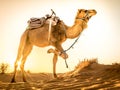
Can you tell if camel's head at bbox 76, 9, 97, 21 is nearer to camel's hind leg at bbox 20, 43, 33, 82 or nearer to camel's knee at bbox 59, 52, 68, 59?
camel's knee at bbox 59, 52, 68, 59

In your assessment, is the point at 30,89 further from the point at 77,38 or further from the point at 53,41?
the point at 77,38

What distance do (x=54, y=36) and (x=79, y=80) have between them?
24.0 inches

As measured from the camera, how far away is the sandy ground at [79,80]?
3295mm

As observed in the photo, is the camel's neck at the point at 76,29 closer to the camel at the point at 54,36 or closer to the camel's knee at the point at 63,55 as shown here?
the camel at the point at 54,36

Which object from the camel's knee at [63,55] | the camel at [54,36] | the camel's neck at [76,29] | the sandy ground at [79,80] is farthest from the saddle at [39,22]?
the sandy ground at [79,80]

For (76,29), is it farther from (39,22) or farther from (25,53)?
(25,53)

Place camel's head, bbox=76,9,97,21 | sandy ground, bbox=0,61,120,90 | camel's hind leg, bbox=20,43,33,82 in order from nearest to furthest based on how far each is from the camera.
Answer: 1. sandy ground, bbox=0,61,120,90
2. camel's hind leg, bbox=20,43,33,82
3. camel's head, bbox=76,9,97,21

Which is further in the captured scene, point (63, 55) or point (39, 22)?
point (39, 22)

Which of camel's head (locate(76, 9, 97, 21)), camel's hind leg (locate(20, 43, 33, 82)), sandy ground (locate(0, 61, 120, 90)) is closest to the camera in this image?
sandy ground (locate(0, 61, 120, 90))

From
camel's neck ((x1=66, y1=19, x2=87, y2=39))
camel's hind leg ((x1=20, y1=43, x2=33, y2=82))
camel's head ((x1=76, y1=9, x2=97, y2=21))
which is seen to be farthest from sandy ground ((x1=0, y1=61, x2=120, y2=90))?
camel's head ((x1=76, y1=9, x2=97, y2=21))

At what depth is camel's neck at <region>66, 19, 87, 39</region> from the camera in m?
3.54

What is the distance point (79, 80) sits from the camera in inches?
135

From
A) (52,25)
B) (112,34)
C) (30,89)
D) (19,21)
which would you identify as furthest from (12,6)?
(112,34)

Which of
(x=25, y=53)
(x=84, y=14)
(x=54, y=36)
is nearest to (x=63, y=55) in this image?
(x=54, y=36)
